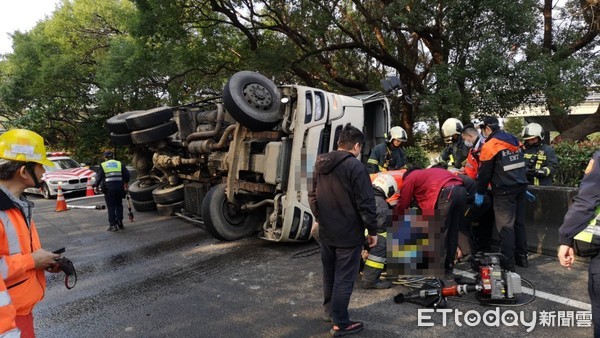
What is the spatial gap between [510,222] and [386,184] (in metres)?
1.55

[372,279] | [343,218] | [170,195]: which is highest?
[343,218]

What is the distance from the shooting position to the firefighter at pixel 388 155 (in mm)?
6340

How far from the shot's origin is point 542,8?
1146 centimetres

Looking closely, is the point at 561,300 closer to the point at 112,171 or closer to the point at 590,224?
the point at 590,224

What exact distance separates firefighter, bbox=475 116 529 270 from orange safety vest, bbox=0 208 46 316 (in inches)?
164

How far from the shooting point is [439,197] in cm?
419

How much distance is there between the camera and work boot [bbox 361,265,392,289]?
413 centimetres

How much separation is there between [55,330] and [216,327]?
57.0 inches

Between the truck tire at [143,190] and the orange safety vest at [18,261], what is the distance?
668 centimetres

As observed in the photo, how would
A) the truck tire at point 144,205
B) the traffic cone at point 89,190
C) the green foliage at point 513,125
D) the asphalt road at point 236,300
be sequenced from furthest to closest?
the green foliage at point 513,125
the traffic cone at point 89,190
the truck tire at point 144,205
the asphalt road at point 236,300

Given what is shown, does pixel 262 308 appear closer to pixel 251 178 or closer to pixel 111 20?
pixel 251 178

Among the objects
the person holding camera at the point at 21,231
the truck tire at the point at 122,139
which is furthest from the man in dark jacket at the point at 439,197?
the truck tire at the point at 122,139

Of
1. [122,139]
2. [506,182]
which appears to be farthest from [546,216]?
[122,139]

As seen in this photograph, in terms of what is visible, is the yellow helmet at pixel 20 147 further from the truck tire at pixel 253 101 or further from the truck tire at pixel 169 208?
the truck tire at pixel 169 208
